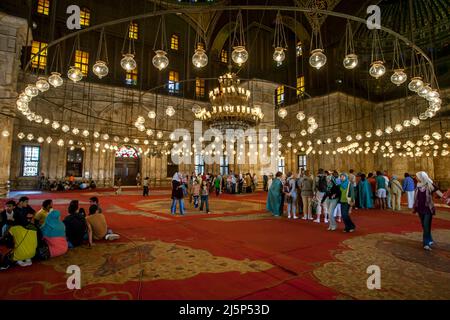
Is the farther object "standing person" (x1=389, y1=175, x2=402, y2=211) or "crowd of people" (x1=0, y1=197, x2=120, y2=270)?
"standing person" (x1=389, y1=175, x2=402, y2=211)

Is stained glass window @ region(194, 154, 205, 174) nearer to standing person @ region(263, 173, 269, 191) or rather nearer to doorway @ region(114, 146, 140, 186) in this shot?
doorway @ region(114, 146, 140, 186)

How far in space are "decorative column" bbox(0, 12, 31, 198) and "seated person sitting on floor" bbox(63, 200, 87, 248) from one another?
27.3ft

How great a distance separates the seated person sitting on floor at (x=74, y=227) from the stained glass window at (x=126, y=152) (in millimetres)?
15576

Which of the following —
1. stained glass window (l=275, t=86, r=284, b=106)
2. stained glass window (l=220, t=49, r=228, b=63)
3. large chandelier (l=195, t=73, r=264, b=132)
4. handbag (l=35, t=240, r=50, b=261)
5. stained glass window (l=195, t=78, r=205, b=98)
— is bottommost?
handbag (l=35, t=240, r=50, b=261)

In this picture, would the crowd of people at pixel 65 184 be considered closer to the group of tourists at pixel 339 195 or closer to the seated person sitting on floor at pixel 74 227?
the seated person sitting on floor at pixel 74 227

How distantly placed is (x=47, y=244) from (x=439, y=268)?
5.08 m

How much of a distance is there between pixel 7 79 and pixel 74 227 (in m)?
9.67

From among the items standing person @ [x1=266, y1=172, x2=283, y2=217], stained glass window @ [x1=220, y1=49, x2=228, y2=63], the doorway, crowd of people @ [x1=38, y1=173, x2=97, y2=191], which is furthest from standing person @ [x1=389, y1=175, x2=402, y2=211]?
stained glass window @ [x1=220, y1=49, x2=228, y2=63]

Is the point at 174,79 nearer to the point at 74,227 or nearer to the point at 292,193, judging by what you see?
the point at 292,193

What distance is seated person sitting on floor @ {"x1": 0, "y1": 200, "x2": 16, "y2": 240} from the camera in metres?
3.73

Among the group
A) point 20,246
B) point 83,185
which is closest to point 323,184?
point 20,246

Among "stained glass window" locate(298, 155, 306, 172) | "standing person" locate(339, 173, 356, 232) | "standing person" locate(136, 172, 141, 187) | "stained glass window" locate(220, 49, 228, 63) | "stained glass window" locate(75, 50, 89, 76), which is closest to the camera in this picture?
"standing person" locate(339, 173, 356, 232)

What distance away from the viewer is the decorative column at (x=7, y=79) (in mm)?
9617

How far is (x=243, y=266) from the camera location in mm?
3018
